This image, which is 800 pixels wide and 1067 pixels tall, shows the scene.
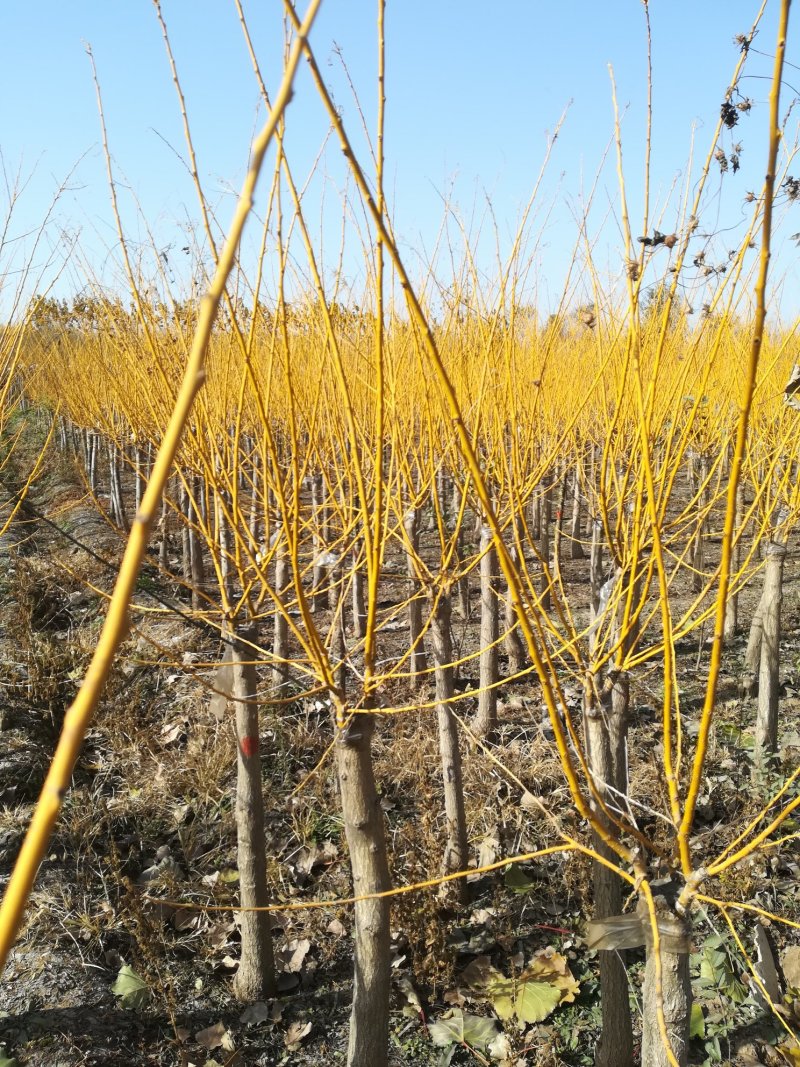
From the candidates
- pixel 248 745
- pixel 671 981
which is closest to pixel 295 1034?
pixel 248 745

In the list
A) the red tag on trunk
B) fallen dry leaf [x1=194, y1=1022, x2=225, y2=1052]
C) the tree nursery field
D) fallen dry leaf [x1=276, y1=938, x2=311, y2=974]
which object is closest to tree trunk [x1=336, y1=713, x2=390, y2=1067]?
the tree nursery field

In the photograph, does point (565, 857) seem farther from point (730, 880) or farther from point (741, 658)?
point (741, 658)

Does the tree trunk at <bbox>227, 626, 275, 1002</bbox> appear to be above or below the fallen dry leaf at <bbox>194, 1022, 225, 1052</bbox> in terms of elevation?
above

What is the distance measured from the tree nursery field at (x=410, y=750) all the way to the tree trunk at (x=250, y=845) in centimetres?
1

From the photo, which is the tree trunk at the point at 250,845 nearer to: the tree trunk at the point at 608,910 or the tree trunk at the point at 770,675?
the tree trunk at the point at 608,910

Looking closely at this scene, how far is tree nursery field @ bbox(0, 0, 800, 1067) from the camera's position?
134 centimetres

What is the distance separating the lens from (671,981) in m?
1.32

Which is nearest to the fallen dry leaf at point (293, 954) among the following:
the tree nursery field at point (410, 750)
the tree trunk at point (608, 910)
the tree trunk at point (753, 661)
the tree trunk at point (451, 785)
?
the tree nursery field at point (410, 750)

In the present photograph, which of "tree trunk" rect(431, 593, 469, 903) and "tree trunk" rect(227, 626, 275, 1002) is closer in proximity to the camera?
"tree trunk" rect(227, 626, 275, 1002)

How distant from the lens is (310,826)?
3.70m

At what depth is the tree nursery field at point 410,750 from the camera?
1.34m

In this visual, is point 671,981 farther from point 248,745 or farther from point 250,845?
point 250,845

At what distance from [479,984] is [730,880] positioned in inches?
46.7

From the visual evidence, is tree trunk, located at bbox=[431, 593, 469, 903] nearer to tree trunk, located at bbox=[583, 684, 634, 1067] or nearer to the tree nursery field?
the tree nursery field
